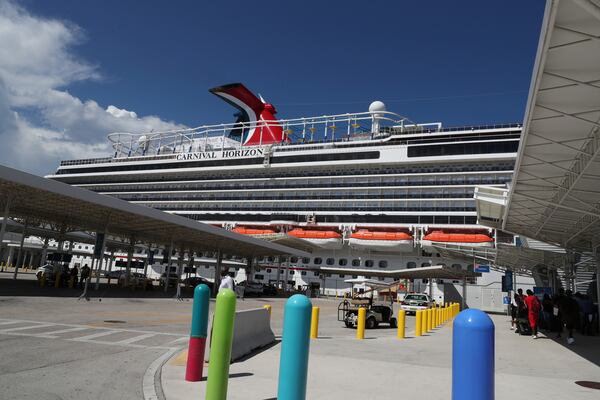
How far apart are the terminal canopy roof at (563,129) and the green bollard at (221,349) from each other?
224 inches

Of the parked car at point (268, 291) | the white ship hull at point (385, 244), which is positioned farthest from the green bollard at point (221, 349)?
the white ship hull at point (385, 244)

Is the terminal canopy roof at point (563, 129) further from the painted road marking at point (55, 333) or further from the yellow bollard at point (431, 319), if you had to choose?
the painted road marking at point (55, 333)

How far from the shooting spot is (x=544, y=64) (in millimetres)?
7172

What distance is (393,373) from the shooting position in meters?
7.74

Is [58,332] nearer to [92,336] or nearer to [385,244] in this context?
[92,336]

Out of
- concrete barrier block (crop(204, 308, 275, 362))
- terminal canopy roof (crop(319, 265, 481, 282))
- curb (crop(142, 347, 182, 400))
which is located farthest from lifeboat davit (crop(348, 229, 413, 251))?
curb (crop(142, 347, 182, 400))

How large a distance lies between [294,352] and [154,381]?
303 cm

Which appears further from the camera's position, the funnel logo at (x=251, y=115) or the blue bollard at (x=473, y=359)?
the funnel logo at (x=251, y=115)

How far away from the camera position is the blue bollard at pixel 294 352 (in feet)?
13.8

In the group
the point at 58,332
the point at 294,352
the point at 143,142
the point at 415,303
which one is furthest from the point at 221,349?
the point at 143,142

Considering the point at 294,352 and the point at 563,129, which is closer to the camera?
the point at 294,352

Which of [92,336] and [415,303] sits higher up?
[415,303]

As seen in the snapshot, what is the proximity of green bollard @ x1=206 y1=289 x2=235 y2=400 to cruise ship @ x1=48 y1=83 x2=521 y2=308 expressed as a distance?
35420 mm

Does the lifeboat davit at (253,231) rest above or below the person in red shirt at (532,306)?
above
